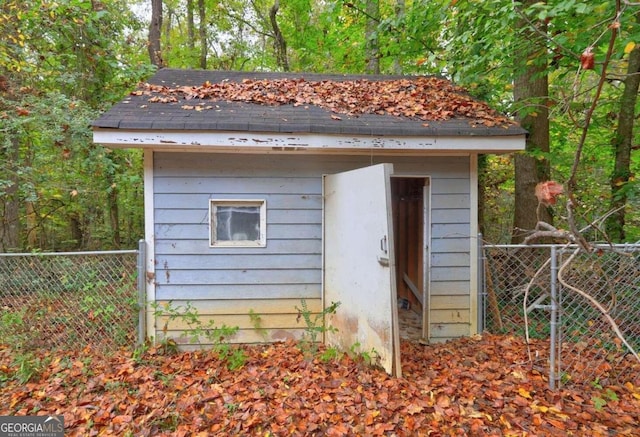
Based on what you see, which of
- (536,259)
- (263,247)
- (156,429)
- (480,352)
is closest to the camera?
A: (156,429)

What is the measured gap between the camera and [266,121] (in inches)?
142

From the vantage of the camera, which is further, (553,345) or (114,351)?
(114,351)

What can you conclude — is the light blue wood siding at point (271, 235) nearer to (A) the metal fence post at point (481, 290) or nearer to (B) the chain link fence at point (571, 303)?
(A) the metal fence post at point (481, 290)

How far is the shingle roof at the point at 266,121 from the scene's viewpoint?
3482 mm

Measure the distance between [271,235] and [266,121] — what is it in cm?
130

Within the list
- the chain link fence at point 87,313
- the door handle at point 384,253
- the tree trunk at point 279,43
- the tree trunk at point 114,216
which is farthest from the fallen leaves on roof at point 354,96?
the tree trunk at point 279,43

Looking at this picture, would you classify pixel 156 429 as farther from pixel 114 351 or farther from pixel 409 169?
pixel 409 169

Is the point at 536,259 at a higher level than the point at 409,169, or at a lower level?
lower

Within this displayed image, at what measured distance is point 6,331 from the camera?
3.82 meters

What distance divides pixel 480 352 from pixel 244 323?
2.67 metres

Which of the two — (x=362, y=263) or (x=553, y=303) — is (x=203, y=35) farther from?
(x=553, y=303)

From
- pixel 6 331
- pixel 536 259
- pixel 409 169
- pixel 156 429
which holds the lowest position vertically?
pixel 156 429

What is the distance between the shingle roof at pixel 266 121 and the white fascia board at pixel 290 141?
0.05 meters

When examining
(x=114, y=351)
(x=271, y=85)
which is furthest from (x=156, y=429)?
(x=271, y=85)
